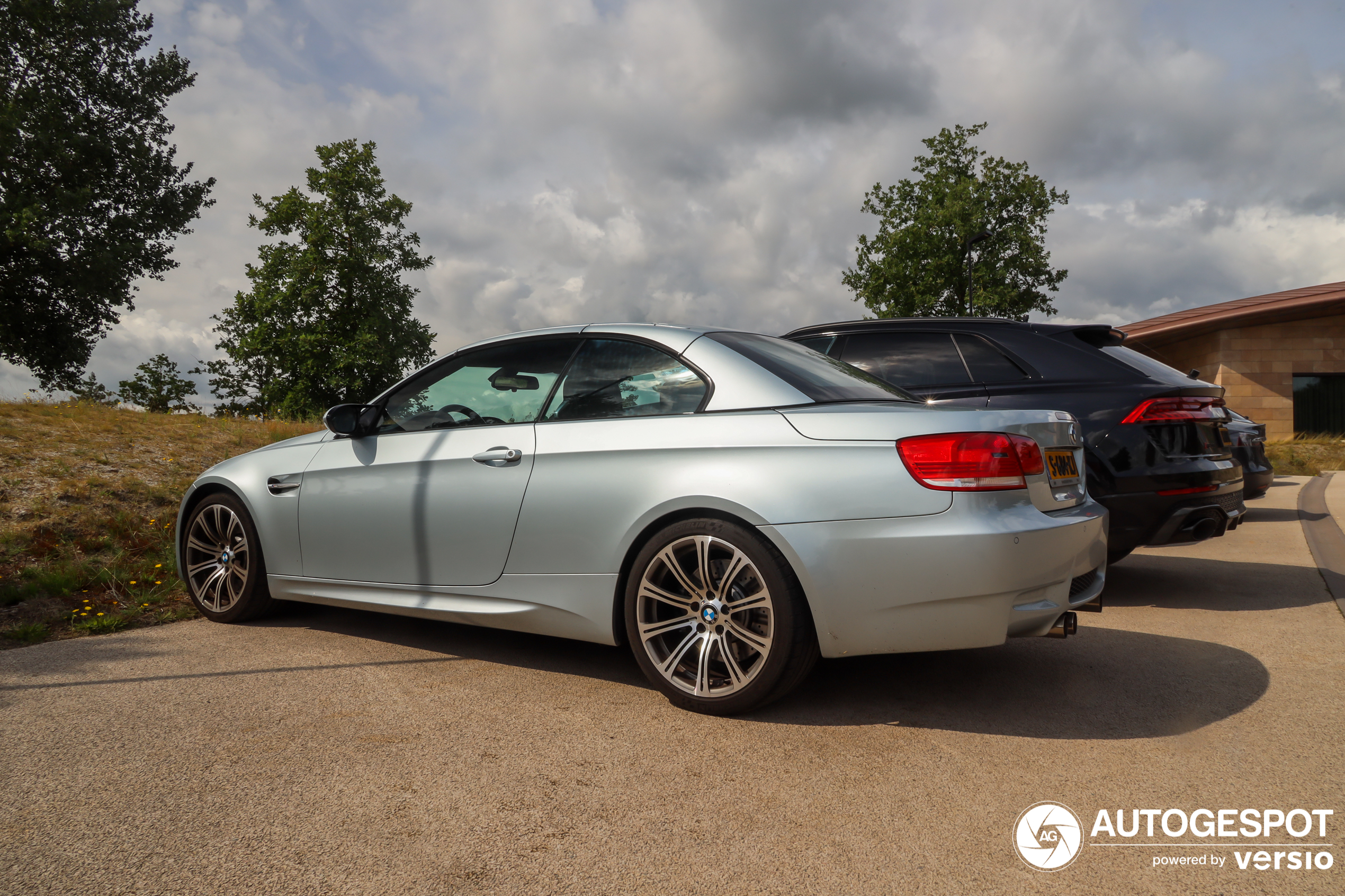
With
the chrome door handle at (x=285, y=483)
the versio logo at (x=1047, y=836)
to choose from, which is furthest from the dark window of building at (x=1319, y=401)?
the chrome door handle at (x=285, y=483)

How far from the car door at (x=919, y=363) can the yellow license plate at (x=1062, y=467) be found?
6.39 feet

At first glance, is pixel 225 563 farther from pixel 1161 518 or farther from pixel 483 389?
pixel 1161 518

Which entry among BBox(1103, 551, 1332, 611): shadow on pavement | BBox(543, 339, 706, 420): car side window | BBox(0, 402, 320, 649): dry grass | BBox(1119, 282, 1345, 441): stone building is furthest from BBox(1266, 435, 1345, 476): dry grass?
BBox(0, 402, 320, 649): dry grass

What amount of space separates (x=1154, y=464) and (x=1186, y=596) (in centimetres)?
110

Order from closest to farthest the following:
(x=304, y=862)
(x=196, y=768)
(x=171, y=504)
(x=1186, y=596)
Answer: (x=304, y=862)
(x=196, y=768)
(x=1186, y=596)
(x=171, y=504)

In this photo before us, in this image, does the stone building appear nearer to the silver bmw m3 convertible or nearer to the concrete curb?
the concrete curb

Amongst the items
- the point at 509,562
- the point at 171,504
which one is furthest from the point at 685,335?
the point at 171,504

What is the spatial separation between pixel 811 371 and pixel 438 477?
5.75 feet

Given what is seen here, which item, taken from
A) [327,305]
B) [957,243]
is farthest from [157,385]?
[957,243]

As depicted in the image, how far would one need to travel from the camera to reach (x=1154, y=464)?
4.74 m

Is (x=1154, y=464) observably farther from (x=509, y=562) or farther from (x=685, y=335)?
(x=509, y=562)

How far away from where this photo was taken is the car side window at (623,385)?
11.2 feet

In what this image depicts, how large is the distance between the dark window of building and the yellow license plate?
27.8 metres

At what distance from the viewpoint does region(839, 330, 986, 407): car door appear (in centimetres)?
541
